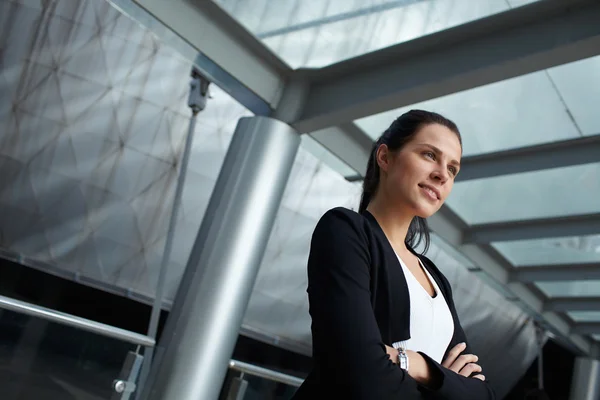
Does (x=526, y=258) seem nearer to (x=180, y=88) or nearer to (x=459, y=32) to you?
(x=459, y=32)

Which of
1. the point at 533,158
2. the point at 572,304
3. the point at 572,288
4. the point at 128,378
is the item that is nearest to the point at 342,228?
the point at 128,378

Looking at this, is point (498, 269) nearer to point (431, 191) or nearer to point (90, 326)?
point (90, 326)

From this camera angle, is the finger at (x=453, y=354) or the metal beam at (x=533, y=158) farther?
the metal beam at (x=533, y=158)

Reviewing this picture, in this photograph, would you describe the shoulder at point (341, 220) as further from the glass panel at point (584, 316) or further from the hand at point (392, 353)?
the glass panel at point (584, 316)

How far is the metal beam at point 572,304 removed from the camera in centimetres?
1911

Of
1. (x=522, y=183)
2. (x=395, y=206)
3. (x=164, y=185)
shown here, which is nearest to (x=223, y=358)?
(x=395, y=206)

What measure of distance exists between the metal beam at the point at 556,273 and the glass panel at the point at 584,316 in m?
3.86

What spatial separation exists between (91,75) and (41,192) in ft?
15.9

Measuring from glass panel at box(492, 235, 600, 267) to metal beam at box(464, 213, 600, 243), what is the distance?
102 centimetres

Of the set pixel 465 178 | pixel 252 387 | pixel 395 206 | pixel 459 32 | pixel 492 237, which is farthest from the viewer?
pixel 492 237

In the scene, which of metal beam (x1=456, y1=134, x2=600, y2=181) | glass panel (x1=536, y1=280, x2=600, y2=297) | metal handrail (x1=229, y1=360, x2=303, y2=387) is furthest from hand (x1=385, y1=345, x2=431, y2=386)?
glass panel (x1=536, y1=280, x2=600, y2=297)

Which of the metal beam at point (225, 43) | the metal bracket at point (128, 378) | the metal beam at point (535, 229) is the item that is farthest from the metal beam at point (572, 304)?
the metal bracket at point (128, 378)

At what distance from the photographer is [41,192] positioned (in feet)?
70.2

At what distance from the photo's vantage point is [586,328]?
71.0 ft
